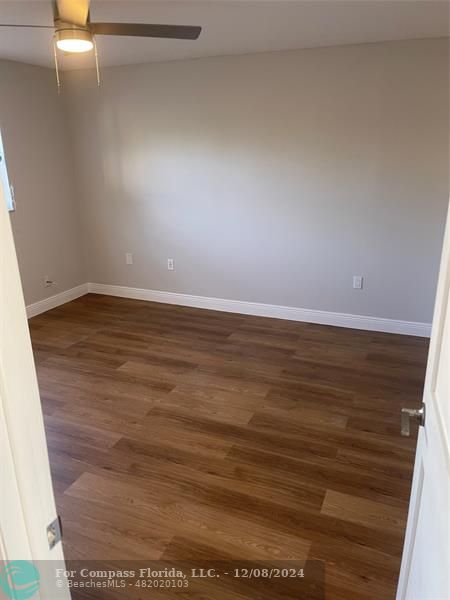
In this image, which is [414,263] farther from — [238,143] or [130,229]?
[130,229]

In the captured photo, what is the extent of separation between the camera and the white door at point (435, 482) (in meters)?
0.89

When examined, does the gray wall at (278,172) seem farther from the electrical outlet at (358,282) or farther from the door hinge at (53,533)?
the door hinge at (53,533)

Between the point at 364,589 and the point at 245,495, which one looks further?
the point at 245,495

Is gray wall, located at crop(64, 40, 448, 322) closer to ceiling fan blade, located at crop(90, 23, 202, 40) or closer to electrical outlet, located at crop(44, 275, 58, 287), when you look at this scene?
electrical outlet, located at crop(44, 275, 58, 287)

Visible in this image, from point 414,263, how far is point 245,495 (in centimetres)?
250

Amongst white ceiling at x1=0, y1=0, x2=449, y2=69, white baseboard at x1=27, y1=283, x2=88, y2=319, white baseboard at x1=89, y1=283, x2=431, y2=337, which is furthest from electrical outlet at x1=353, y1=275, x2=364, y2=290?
white baseboard at x1=27, y1=283, x2=88, y2=319

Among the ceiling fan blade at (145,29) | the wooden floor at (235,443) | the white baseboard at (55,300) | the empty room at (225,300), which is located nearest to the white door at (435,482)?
the empty room at (225,300)

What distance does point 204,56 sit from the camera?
3826 mm

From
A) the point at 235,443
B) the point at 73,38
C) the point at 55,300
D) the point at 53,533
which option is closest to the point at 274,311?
the point at 235,443

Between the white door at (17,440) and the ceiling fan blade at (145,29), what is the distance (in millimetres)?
2023

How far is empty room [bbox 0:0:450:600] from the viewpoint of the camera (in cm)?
165

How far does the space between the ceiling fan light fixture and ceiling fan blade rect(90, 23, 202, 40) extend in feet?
0.21

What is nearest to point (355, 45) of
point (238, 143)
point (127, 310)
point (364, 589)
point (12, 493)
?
point (238, 143)

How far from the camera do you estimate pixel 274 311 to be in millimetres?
Answer: 4352
